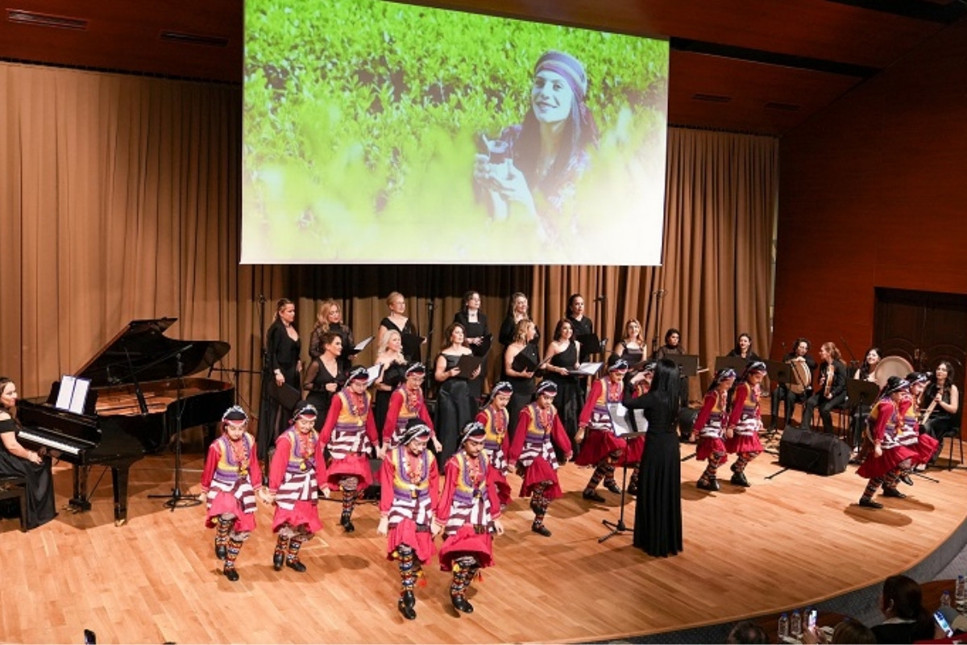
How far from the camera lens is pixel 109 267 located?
9.76 metres

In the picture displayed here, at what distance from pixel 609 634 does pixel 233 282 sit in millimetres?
5929

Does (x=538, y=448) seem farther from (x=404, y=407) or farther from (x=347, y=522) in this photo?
(x=347, y=522)

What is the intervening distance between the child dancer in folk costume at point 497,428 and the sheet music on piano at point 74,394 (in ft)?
9.32

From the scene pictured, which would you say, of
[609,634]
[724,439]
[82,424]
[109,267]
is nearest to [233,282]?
[109,267]

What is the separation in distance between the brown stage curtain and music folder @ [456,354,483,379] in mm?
1992

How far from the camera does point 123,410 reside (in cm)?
812

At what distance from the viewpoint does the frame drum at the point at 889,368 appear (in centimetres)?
1084

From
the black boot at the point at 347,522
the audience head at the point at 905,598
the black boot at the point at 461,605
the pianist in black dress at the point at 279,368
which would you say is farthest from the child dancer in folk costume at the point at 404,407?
the audience head at the point at 905,598

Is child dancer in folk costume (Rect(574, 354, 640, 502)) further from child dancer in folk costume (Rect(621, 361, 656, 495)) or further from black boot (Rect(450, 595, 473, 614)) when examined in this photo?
black boot (Rect(450, 595, 473, 614))

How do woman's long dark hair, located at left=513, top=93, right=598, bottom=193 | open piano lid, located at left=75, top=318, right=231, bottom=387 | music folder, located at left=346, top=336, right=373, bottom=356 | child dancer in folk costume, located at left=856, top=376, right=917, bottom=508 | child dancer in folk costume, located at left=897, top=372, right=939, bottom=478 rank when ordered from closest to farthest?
1. open piano lid, located at left=75, top=318, right=231, bottom=387
2. music folder, located at left=346, top=336, right=373, bottom=356
3. child dancer in folk costume, located at left=856, top=376, right=917, bottom=508
4. child dancer in folk costume, located at left=897, top=372, right=939, bottom=478
5. woman's long dark hair, located at left=513, top=93, right=598, bottom=193

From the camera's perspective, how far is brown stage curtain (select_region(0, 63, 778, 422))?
30.6 ft

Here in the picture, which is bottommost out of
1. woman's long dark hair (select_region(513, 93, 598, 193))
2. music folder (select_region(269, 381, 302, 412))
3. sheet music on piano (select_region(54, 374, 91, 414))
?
music folder (select_region(269, 381, 302, 412))

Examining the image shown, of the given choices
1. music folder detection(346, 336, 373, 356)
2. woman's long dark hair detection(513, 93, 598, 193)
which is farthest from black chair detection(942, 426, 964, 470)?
music folder detection(346, 336, 373, 356)

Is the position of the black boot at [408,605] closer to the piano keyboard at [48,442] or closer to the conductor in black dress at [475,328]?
the piano keyboard at [48,442]
